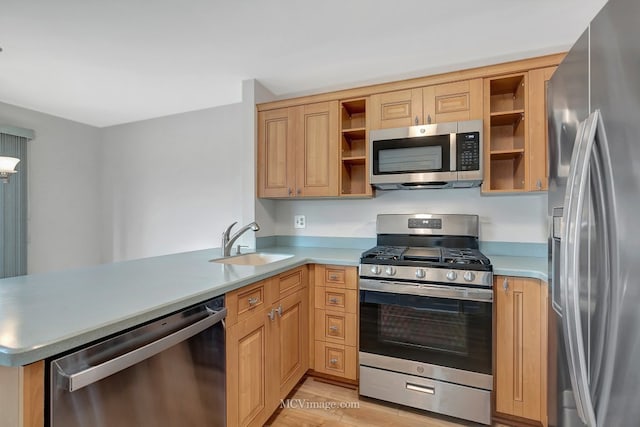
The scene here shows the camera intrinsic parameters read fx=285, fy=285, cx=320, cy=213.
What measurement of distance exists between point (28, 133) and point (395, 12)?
3819 millimetres

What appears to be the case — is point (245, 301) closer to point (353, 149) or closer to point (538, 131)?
point (353, 149)

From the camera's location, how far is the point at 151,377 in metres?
1.00

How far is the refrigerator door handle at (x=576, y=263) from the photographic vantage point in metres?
0.77

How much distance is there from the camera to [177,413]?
1.09 meters

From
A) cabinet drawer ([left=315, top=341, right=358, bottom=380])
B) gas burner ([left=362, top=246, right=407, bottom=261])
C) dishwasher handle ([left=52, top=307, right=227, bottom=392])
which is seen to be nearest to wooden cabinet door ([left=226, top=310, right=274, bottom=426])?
dishwasher handle ([left=52, top=307, right=227, bottom=392])

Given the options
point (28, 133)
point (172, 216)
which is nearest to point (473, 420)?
point (172, 216)

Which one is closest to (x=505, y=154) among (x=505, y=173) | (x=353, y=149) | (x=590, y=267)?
(x=505, y=173)

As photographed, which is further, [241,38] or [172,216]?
[172,216]

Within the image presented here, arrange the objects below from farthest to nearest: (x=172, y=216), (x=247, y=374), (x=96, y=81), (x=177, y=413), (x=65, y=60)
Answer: (x=172, y=216)
(x=96, y=81)
(x=65, y=60)
(x=247, y=374)
(x=177, y=413)

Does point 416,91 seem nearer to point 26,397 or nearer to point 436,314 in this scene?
point 436,314

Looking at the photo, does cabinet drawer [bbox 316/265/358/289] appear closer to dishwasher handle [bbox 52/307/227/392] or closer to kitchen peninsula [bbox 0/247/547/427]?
kitchen peninsula [bbox 0/247/547/427]

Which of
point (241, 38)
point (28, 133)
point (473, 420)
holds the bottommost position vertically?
point (473, 420)

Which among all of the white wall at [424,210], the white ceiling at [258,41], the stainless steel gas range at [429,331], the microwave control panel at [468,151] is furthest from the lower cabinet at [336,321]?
the white ceiling at [258,41]

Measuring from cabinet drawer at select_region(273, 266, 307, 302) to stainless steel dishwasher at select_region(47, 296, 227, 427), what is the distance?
1.61 ft
